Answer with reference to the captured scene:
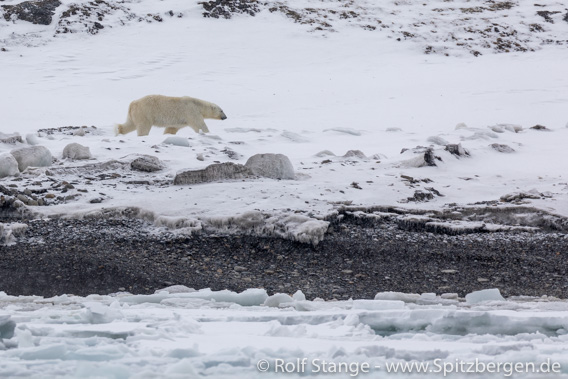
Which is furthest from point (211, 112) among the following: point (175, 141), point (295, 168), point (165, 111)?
point (295, 168)

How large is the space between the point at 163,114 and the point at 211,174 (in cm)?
560

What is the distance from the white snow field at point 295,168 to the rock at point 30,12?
0.48 m

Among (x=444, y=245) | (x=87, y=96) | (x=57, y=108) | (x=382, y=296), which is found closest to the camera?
(x=382, y=296)

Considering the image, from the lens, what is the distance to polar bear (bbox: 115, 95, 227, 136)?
12203mm

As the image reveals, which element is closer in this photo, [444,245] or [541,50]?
[444,245]

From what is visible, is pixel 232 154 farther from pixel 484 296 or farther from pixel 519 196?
pixel 484 296

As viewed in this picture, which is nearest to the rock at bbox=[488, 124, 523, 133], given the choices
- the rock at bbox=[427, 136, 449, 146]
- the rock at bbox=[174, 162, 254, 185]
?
the rock at bbox=[427, 136, 449, 146]

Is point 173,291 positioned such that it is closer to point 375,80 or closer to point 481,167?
point 481,167

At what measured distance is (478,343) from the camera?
2.95 meters

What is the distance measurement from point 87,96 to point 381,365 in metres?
18.5

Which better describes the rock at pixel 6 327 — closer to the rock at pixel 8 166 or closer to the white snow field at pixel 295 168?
the white snow field at pixel 295 168

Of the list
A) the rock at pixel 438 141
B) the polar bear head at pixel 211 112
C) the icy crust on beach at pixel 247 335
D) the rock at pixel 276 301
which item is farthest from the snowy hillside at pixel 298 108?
the icy crust on beach at pixel 247 335

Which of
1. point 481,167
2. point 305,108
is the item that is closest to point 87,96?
point 305,108

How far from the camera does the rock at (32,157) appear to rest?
7.66m
